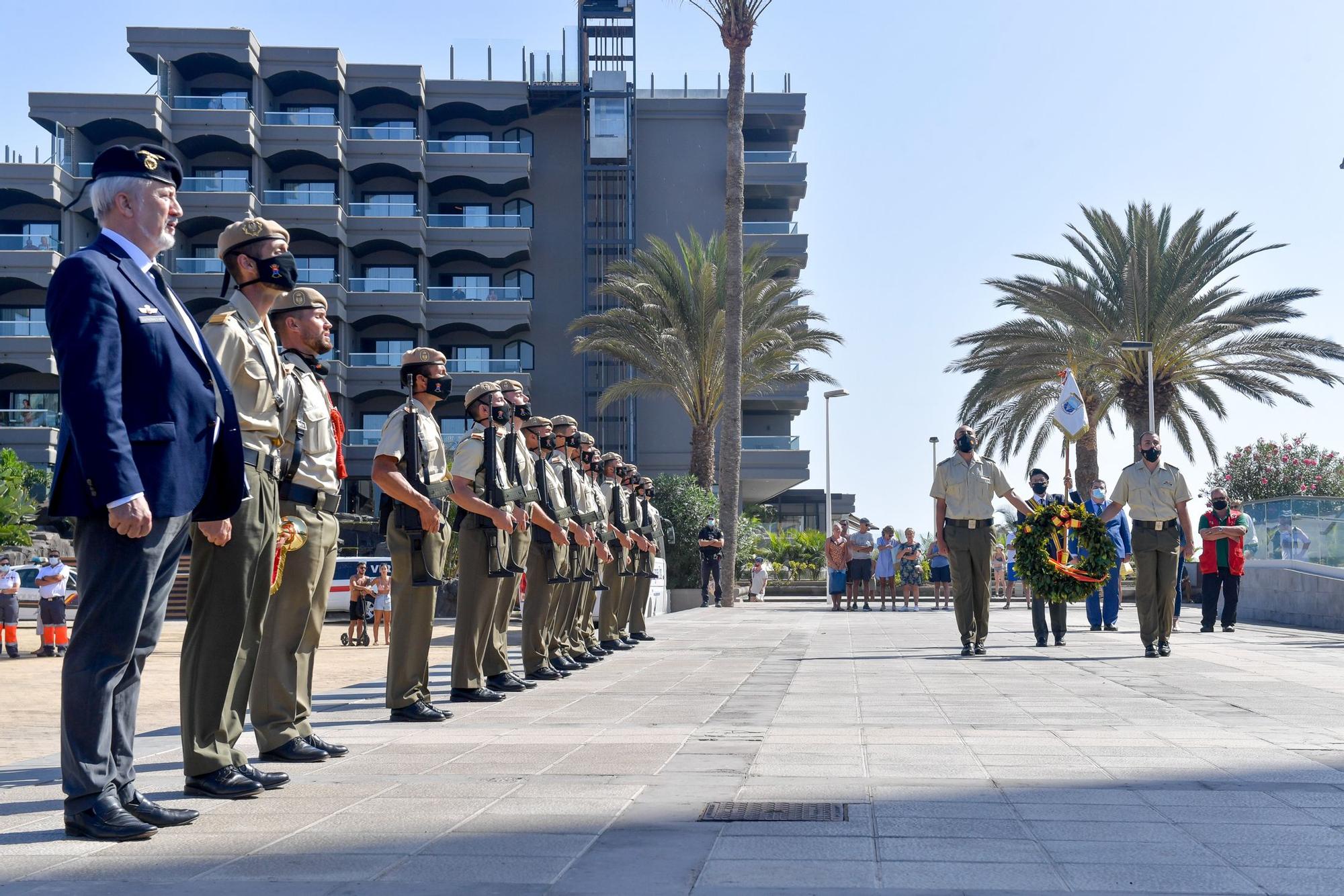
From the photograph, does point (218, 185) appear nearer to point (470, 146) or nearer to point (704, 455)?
point (470, 146)

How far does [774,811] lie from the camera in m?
4.97

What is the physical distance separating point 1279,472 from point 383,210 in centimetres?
3581

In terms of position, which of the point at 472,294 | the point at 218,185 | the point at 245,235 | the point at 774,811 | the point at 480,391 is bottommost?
the point at 774,811

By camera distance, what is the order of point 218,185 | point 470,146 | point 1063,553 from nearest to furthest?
point 1063,553 < point 218,185 < point 470,146

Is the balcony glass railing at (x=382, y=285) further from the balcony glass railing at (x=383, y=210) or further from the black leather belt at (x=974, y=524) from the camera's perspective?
the black leather belt at (x=974, y=524)

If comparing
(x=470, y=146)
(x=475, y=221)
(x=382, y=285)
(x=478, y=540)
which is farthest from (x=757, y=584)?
(x=470, y=146)

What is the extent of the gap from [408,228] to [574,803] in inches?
2159

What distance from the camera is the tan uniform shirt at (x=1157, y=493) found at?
13.3 meters

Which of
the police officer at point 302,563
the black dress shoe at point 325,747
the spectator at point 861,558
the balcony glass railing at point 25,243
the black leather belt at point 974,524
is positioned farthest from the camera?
the balcony glass railing at point 25,243

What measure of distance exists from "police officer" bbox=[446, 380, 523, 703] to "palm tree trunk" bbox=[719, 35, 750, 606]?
72.1ft

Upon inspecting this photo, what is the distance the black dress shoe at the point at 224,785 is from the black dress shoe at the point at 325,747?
3.44 feet

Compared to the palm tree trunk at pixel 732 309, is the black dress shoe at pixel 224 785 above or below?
below

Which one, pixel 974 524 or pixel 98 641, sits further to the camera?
pixel 974 524

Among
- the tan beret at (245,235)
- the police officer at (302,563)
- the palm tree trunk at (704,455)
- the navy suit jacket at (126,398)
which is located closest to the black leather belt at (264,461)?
the police officer at (302,563)
